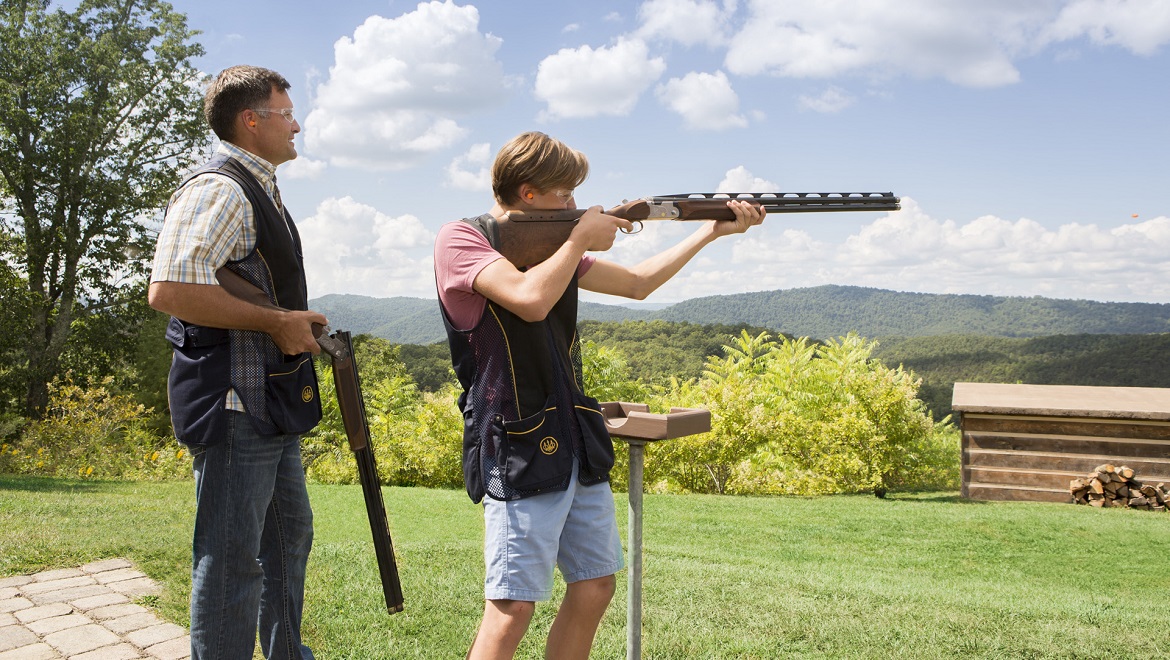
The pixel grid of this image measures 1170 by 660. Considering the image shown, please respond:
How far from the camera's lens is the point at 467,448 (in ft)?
8.63

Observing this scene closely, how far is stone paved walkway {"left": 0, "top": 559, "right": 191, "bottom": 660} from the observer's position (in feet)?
13.8

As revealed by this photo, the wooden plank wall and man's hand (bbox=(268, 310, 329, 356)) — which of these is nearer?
man's hand (bbox=(268, 310, 329, 356))

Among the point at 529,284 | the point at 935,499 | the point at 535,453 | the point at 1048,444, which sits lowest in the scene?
the point at 935,499

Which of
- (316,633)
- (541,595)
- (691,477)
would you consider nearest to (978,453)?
(691,477)

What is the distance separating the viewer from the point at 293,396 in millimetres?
2824

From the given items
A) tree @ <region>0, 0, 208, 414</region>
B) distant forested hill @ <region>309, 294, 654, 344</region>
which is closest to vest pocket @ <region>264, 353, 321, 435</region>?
tree @ <region>0, 0, 208, 414</region>

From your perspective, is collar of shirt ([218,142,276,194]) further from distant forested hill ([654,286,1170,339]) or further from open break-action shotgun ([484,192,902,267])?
distant forested hill ([654,286,1170,339])

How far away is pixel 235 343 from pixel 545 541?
120 centimetres

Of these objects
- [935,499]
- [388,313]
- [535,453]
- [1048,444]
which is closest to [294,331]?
[535,453]

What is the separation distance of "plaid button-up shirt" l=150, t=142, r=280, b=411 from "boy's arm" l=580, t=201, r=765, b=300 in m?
1.22

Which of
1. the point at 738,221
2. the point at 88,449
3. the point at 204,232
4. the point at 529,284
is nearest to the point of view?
the point at 529,284

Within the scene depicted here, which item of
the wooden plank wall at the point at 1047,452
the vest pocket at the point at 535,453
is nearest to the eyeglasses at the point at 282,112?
the vest pocket at the point at 535,453

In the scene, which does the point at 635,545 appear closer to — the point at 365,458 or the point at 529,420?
the point at 529,420

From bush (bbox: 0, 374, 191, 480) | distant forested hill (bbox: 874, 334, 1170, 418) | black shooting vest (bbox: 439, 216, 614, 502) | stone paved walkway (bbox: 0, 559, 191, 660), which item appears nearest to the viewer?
black shooting vest (bbox: 439, 216, 614, 502)
